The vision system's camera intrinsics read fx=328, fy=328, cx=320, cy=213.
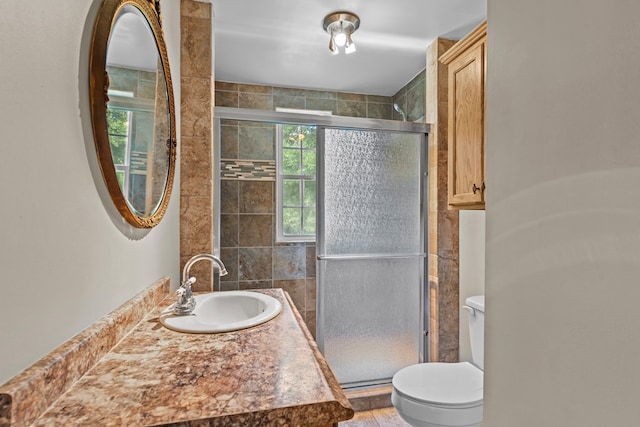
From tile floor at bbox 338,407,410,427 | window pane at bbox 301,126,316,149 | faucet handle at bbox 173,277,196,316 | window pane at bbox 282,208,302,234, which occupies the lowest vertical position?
tile floor at bbox 338,407,410,427

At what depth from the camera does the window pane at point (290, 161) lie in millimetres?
3225

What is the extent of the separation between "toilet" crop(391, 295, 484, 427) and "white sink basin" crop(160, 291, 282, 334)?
0.81 meters

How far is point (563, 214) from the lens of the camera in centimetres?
36

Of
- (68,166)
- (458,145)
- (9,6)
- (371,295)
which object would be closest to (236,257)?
(371,295)

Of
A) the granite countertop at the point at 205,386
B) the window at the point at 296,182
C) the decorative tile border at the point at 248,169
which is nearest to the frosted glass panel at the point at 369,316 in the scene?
the window at the point at 296,182

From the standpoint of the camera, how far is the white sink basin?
43.6 inches

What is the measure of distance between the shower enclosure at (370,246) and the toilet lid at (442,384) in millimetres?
581

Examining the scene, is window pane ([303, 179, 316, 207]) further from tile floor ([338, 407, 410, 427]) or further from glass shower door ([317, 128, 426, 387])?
tile floor ([338, 407, 410, 427])

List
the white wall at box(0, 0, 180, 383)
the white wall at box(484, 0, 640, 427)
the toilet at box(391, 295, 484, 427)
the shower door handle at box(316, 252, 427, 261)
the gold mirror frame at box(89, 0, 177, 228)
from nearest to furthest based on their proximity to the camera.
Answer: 1. the white wall at box(484, 0, 640, 427)
2. the white wall at box(0, 0, 180, 383)
3. the gold mirror frame at box(89, 0, 177, 228)
4. the toilet at box(391, 295, 484, 427)
5. the shower door handle at box(316, 252, 427, 261)

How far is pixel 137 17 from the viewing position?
1.16 meters

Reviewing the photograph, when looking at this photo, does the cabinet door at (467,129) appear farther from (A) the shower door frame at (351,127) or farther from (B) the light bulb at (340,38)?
(B) the light bulb at (340,38)

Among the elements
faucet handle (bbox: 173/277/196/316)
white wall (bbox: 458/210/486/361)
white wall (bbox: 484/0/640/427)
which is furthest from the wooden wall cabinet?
faucet handle (bbox: 173/277/196/316)

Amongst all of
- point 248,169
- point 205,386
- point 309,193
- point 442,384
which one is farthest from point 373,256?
point 205,386

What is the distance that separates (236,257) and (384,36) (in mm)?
2164
